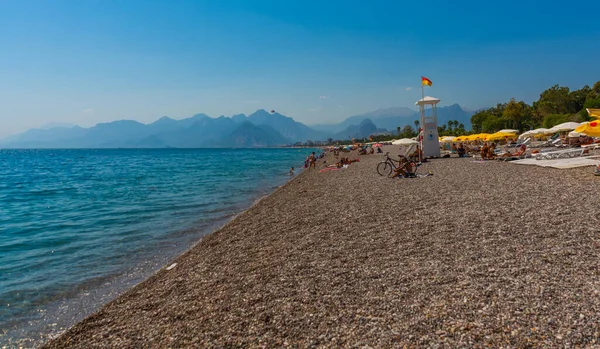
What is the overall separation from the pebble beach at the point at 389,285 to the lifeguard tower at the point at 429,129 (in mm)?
18896

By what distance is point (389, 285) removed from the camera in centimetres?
547

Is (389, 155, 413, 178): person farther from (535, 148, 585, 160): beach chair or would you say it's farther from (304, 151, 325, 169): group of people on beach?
(304, 151, 325, 169): group of people on beach

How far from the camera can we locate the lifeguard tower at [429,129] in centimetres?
2864

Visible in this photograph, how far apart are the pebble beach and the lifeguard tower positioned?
1890 cm

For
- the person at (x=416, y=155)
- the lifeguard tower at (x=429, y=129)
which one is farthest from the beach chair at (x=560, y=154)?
the lifeguard tower at (x=429, y=129)

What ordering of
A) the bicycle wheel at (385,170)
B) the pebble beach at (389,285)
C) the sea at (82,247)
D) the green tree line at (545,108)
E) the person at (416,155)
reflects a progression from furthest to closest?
the green tree line at (545,108), the person at (416,155), the bicycle wheel at (385,170), the sea at (82,247), the pebble beach at (389,285)

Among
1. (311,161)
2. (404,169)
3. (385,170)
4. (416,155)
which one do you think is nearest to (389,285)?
(404,169)

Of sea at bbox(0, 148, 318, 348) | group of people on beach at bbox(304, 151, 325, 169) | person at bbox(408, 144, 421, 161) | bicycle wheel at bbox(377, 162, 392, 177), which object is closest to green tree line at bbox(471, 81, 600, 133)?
group of people on beach at bbox(304, 151, 325, 169)

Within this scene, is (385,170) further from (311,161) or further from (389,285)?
(389,285)

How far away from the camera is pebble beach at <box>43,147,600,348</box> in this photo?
418cm

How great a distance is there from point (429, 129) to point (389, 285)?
26.4 meters

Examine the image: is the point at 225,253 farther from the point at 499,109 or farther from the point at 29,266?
the point at 499,109

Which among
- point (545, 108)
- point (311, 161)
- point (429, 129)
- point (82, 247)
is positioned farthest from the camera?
point (545, 108)

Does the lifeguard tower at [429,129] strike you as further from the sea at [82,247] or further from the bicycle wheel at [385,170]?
the sea at [82,247]
